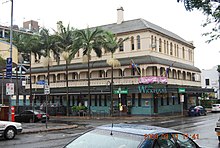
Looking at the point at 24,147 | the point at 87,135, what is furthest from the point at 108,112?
the point at 87,135

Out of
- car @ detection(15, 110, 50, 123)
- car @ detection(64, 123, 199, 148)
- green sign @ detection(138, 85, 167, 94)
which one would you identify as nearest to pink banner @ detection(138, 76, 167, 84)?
green sign @ detection(138, 85, 167, 94)

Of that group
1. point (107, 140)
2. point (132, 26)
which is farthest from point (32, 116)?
point (107, 140)

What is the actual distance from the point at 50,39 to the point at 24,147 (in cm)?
2856

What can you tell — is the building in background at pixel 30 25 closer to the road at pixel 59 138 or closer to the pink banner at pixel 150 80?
the pink banner at pixel 150 80

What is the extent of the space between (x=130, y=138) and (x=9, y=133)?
1255 centimetres

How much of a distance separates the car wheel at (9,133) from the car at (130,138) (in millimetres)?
11511

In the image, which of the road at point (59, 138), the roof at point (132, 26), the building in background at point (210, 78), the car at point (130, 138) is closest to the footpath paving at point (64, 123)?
the road at point (59, 138)

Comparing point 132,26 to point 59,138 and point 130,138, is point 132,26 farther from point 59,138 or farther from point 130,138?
point 130,138

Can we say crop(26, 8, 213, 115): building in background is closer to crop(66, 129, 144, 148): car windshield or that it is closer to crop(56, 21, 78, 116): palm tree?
crop(56, 21, 78, 116): palm tree

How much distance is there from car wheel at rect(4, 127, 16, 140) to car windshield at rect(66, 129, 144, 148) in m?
11.5

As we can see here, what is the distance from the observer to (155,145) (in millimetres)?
5148

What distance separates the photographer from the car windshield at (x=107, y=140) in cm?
512

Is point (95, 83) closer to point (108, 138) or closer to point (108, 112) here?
point (108, 112)

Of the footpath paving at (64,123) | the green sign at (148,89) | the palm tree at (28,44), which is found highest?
the palm tree at (28,44)
